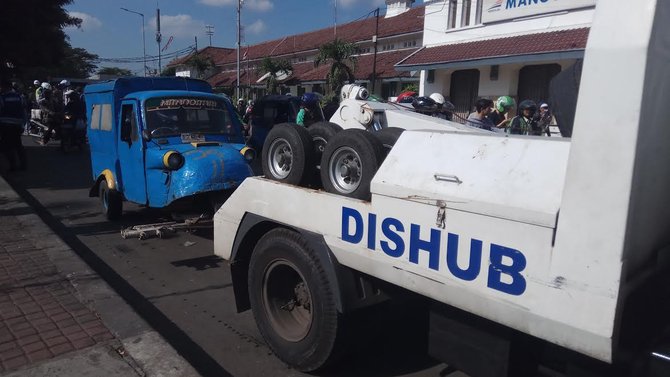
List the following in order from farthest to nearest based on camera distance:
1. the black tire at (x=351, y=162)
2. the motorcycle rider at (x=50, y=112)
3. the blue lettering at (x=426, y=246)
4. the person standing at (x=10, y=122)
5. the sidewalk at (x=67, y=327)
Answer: the motorcycle rider at (x=50, y=112)
the person standing at (x=10, y=122)
the sidewalk at (x=67, y=327)
the black tire at (x=351, y=162)
the blue lettering at (x=426, y=246)

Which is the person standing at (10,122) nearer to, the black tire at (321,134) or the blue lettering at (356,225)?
the black tire at (321,134)

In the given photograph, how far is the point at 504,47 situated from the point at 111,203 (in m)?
13.0

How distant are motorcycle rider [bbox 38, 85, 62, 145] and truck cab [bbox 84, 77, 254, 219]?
934 centimetres

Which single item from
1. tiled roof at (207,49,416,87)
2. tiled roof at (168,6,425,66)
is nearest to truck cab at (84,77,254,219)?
tiled roof at (207,49,416,87)

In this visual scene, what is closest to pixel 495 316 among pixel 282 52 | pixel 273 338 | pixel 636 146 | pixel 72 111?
pixel 636 146

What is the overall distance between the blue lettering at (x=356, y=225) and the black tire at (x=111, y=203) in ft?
18.5

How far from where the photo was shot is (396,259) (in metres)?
2.66

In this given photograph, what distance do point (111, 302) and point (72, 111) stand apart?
1323cm

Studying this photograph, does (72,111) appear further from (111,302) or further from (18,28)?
(111,302)

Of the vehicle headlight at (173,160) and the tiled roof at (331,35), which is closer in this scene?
the vehicle headlight at (173,160)

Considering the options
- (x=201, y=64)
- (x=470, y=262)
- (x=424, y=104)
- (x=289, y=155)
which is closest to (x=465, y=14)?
(x=424, y=104)

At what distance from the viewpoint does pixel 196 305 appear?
189 inches

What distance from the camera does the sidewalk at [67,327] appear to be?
3330mm

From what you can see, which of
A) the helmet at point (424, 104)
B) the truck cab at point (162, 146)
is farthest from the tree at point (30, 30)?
the helmet at point (424, 104)
